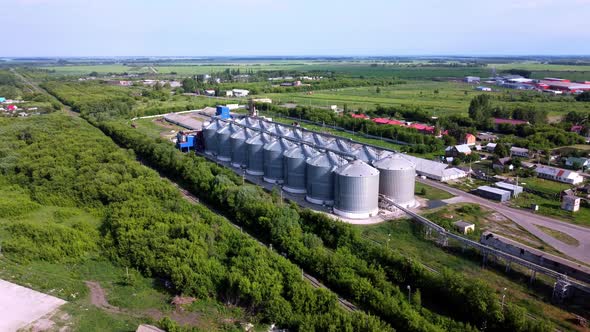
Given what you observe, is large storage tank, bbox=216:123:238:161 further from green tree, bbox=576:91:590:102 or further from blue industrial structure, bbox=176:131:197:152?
green tree, bbox=576:91:590:102

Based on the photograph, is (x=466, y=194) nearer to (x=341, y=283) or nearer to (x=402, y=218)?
(x=402, y=218)

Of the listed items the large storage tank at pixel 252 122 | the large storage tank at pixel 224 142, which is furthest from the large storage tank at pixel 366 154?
the large storage tank at pixel 252 122

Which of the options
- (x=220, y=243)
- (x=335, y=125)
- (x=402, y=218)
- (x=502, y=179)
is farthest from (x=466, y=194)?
(x=335, y=125)

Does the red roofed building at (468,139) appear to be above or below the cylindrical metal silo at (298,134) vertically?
below

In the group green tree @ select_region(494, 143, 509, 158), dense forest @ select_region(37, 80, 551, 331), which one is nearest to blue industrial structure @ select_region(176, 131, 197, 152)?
dense forest @ select_region(37, 80, 551, 331)

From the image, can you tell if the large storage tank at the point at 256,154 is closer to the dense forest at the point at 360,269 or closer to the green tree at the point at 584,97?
the dense forest at the point at 360,269

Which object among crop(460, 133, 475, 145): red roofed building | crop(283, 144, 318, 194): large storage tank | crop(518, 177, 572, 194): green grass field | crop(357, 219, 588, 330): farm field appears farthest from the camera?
crop(460, 133, 475, 145): red roofed building

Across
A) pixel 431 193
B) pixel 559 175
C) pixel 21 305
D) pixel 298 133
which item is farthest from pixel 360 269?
pixel 559 175
